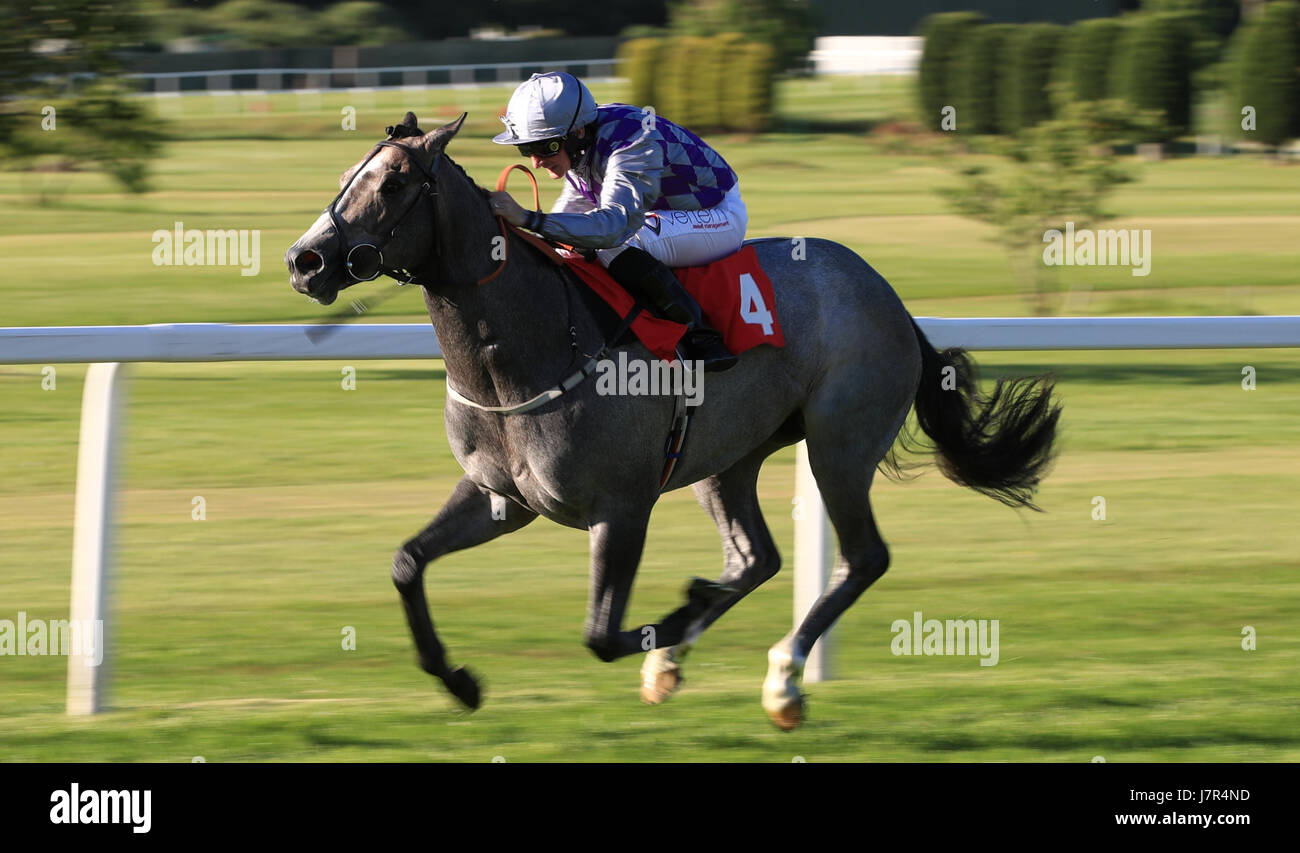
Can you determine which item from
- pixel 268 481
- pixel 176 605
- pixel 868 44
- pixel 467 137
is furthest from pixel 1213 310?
pixel 868 44

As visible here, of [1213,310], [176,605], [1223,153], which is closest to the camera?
[176,605]

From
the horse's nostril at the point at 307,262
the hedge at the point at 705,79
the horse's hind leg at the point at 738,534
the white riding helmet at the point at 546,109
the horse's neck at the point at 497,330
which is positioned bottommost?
the horse's hind leg at the point at 738,534

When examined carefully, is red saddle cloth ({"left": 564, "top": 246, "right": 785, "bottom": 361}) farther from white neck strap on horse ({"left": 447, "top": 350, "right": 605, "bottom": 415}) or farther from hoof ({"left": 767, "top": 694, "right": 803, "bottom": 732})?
hoof ({"left": 767, "top": 694, "right": 803, "bottom": 732})

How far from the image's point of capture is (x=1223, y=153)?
26.9 m

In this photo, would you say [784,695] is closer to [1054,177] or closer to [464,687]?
[464,687]

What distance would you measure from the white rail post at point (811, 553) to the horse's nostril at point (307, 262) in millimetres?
1616

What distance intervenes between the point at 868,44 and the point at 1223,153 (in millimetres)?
11068

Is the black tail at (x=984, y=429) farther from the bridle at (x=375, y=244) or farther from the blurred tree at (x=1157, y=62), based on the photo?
the blurred tree at (x=1157, y=62)

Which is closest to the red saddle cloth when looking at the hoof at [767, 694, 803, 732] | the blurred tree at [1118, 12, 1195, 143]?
the hoof at [767, 694, 803, 732]

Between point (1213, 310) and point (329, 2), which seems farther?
point (329, 2)

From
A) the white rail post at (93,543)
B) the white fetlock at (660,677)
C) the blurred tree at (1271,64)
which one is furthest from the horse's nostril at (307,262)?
the blurred tree at (1271,64)

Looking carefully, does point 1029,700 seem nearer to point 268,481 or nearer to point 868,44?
point 268,481

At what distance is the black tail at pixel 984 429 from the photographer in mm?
4867

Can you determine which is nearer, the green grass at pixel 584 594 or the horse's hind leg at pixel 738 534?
the green grass at pixel 584 594
